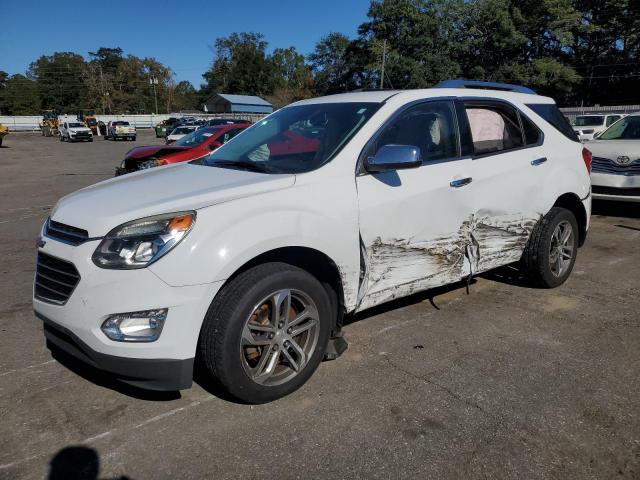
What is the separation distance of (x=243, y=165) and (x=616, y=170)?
22.7 ft

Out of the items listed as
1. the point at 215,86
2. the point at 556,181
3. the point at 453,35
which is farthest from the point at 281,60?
the point at 556,181

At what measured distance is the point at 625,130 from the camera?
9211mm

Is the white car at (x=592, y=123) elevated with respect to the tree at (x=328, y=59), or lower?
lower

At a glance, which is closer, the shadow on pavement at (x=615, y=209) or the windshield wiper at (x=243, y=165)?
the windshield wiper at (x=243, y=165)

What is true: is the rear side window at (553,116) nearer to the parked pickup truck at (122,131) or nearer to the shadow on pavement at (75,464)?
the shadow on pavement at (75,464)

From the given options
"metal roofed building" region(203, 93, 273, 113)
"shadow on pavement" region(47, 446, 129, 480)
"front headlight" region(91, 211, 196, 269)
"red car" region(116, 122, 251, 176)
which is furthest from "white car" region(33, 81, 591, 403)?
"metal roofed building" region(203, 93, 273, 113)

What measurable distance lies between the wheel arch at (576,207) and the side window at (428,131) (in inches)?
60.2

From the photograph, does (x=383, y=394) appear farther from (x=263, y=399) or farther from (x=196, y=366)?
(x=196, y=366)

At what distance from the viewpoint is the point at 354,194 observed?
318 centimetres

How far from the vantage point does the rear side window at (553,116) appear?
15.3 ft

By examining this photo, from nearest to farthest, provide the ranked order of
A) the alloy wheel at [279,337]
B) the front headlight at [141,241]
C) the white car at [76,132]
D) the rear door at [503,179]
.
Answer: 1. the front headlight at [141,241]
2. the alloy wheel at [279,337]
3. the rear door at [503,179]
4. the white car at [76,132]

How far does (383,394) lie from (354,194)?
1.22 metres

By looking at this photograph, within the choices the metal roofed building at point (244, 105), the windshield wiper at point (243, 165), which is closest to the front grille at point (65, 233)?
the windshield wiper at point (243, 165)

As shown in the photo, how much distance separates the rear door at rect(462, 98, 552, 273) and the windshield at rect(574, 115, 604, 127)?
21744 millimetres
